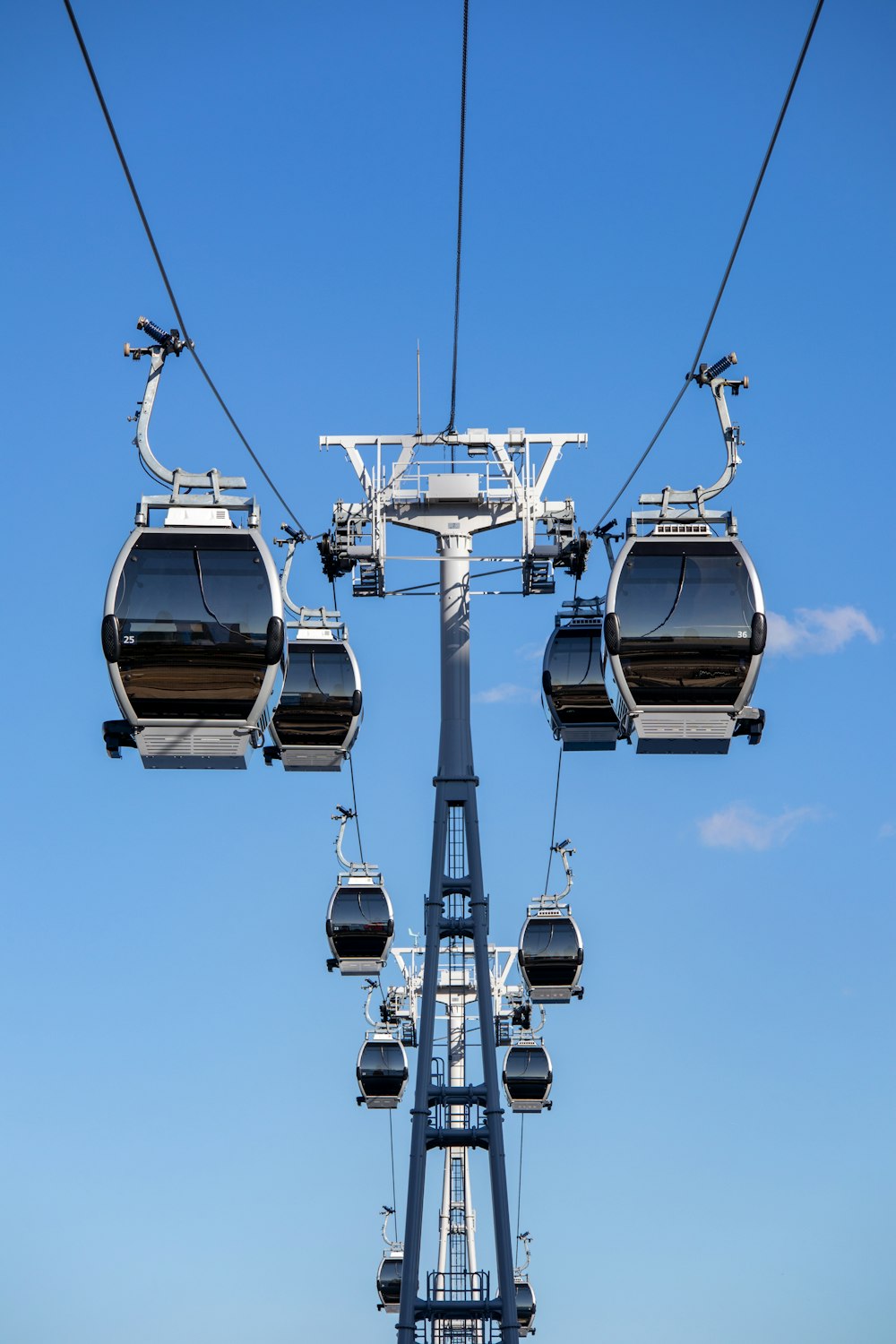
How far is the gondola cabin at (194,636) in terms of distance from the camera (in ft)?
53.1

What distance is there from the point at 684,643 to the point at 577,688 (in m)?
7.29

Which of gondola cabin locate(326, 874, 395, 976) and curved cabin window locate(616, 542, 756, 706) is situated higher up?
gondola cabin locate(326, 874, 395, 976)

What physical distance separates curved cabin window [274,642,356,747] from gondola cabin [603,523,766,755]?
28.0 feet

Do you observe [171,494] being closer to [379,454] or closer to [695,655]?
[695,655]

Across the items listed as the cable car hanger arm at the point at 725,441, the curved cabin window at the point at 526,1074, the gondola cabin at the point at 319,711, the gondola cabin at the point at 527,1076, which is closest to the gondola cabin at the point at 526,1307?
the gondola cabin at the point at 527,1076

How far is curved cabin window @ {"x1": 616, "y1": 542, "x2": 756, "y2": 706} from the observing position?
1672 cm

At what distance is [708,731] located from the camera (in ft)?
55.2

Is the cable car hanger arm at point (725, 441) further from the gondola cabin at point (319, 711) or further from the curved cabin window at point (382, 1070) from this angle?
the curved cabin window at point (382, 1070)

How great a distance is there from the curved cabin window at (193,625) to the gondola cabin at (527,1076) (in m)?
27.3

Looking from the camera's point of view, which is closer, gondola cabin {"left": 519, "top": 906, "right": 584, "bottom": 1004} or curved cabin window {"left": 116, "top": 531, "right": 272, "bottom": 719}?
curved cabin window {"left": 116, "top": 531, "right": 272, "bottom": 719}

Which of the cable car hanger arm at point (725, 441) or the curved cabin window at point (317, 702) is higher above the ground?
the curved cabin window at point (317, 702)

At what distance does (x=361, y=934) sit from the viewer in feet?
122

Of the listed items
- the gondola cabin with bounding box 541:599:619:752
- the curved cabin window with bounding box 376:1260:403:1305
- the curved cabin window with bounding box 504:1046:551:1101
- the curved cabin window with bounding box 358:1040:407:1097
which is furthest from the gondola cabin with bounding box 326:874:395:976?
the curved cabin window with bounding box 376:1260:403:1305

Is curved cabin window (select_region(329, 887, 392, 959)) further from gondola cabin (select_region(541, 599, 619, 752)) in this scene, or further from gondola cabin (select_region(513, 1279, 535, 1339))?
gondola cabin (select_region(513, 1279, 535, 1339))
